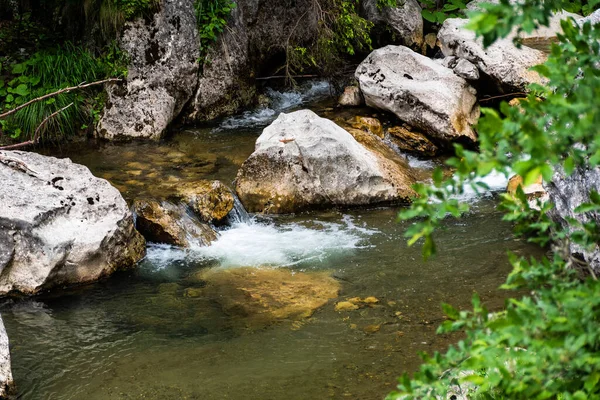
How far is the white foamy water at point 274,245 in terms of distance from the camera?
23.8 feet

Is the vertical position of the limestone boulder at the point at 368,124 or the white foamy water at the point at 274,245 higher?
the limestone boulder at the point at 368,124

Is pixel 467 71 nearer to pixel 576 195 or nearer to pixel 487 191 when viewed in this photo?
pixel 487 191

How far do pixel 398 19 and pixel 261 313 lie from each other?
8.43m

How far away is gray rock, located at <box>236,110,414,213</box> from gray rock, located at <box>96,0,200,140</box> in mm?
2601

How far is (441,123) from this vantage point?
984cm

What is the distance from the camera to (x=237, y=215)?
830cm

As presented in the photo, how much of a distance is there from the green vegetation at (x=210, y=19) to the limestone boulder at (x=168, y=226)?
13.0 ft

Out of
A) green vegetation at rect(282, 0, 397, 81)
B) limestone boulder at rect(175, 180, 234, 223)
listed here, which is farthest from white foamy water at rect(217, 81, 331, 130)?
limestone boulder at rect(175, 180, 234, 223)

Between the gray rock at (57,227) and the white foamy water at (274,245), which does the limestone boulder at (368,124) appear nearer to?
the white foamy water at (274,245)

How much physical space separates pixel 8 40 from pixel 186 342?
7.31 metres

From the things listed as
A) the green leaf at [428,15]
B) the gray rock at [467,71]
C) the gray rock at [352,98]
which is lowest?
the gray rock at [352,98]

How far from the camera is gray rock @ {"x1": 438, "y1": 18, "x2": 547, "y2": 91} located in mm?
10672

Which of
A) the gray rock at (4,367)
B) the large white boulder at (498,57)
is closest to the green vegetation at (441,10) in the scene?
the large white boulder at (498,57)

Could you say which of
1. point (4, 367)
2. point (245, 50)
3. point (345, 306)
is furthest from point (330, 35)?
point (4, 367)
